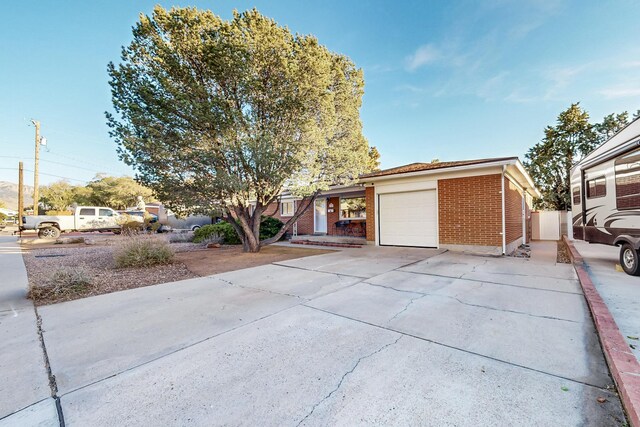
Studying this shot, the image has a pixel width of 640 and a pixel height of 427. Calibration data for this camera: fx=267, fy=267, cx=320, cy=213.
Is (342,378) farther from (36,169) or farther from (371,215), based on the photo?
(36,169)

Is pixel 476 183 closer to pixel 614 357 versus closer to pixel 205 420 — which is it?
pixel 614 357

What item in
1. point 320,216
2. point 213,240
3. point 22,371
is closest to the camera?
point 22,371

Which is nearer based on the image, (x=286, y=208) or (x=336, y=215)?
(x=336, y=215)

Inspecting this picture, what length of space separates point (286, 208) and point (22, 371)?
15.0 m

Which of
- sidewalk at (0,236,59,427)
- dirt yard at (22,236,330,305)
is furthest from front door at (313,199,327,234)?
sidewalk at (0,236,59,427)

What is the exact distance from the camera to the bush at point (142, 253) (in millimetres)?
7094

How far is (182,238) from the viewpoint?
14.9 meters

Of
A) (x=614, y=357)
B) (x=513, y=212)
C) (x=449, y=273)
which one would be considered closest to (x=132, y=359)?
(x=614, y=357)

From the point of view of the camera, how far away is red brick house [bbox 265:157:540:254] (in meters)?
8.52

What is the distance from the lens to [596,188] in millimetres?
7254

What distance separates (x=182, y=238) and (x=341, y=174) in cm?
1031

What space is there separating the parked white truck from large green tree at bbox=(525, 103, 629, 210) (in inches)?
1221

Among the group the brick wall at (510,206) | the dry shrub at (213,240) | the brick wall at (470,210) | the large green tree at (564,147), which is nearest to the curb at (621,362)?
the brick wall at (470,210)

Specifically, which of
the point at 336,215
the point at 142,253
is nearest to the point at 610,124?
the point at 336,215
